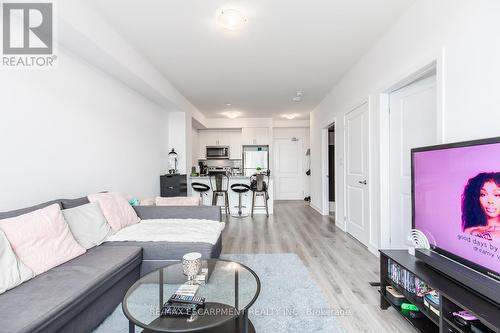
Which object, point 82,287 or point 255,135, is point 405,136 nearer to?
point 82,287

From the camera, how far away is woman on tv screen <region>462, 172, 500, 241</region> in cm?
123

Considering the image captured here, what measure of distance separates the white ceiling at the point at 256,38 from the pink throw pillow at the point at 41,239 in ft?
6.42

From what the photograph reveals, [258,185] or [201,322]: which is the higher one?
[258,185]

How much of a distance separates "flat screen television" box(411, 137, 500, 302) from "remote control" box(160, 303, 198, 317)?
1.63 m

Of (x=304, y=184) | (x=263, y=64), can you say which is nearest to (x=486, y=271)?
(x=263, y=64)

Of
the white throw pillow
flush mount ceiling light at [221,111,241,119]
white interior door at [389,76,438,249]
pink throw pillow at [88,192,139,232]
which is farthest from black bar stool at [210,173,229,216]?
the white throw pillow

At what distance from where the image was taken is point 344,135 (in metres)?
3.99

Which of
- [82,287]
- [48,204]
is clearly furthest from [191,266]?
A: [48,204]

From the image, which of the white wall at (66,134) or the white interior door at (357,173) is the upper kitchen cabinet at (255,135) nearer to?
the white interior door at (357,173)

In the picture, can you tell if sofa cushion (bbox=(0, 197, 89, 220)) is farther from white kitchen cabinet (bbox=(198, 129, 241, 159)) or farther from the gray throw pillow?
white kitchen cabinet (bbox=(198, 129, 241, 159))

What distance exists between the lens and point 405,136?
101 inches

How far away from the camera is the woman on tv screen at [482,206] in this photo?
123cm

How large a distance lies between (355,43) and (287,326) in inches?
124

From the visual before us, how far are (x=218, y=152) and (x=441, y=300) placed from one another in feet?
21.6
